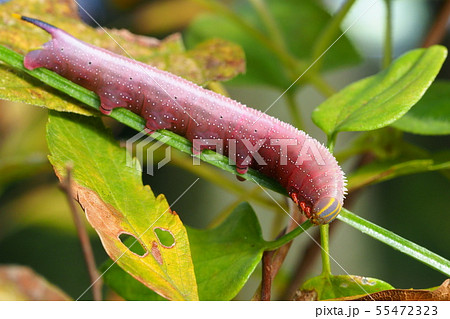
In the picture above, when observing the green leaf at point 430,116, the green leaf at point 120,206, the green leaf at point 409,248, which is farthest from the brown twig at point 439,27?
the green leaf at point 120,206

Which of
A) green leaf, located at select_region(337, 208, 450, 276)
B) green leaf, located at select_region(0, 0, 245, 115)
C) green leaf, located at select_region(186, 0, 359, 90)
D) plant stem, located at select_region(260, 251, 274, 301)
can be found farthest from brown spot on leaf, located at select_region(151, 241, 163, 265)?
green leaf, located at select_region(186, 0, 359, 90)

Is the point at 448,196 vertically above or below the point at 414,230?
above

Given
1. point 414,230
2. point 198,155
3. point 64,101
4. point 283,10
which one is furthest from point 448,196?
point 64,101

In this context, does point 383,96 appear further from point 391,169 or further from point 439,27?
point 439,27

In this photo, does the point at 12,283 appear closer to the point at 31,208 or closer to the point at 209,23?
the point at 31,208

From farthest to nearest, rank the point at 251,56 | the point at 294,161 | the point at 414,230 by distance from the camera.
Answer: the point at 414,230 < the point at 251,56 < the point at 294,161

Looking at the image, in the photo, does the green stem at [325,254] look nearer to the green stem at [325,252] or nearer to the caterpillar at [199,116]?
the green stem at [325,252]
